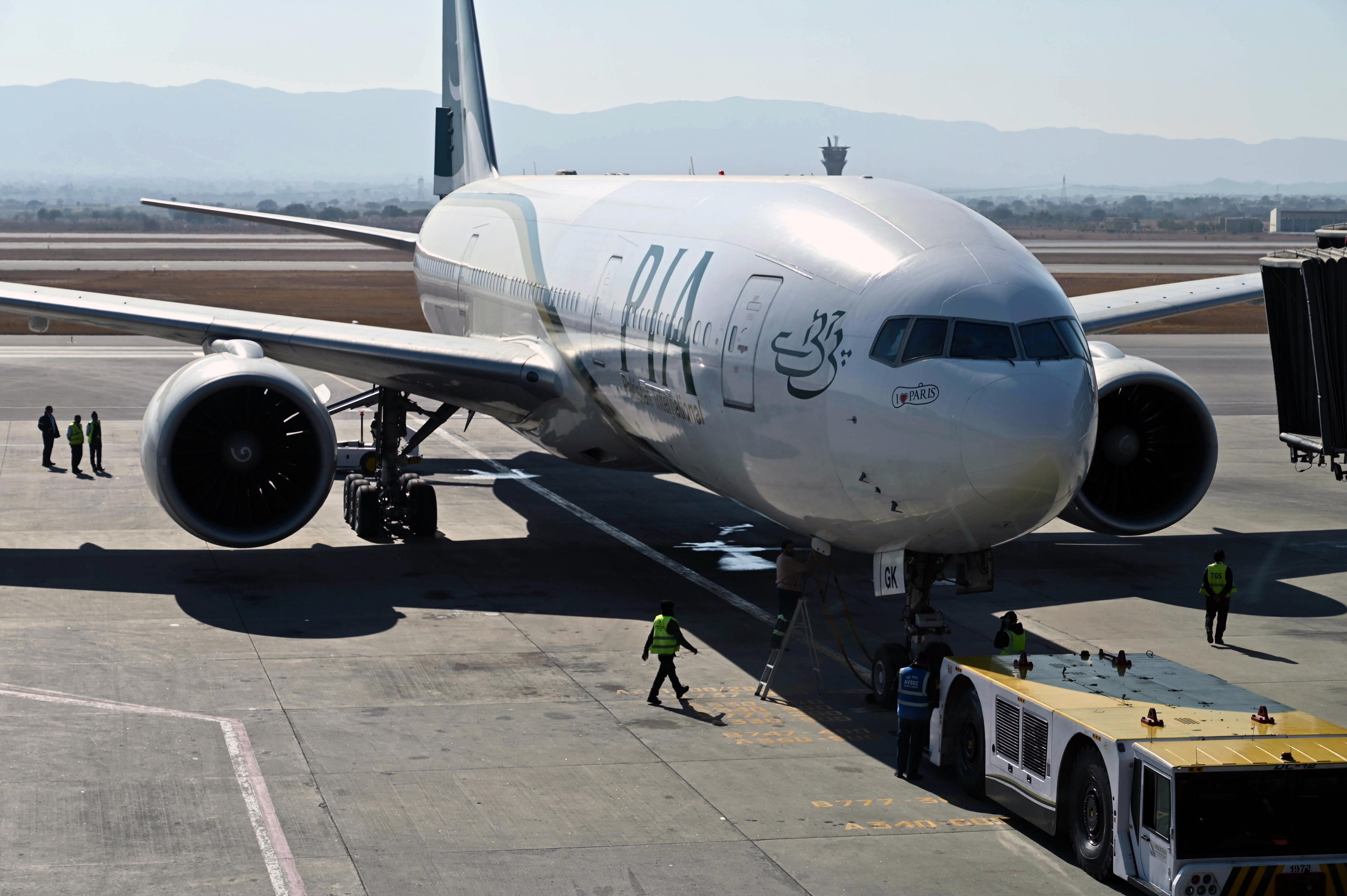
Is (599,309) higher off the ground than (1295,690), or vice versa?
(599,309)

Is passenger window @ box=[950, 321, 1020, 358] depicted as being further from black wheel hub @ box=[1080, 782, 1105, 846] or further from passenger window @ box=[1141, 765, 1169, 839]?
passenger window @ box=[1141, 765, 1169, 839]

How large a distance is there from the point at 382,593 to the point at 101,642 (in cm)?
429

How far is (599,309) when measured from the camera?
844 inches

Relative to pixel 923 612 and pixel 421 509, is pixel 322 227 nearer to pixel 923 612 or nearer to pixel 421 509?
pixel 421 509

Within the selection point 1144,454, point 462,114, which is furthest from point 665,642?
point 462,114

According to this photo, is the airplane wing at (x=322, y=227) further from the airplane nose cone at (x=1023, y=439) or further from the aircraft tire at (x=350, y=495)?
the airplane nose cone at (x=1023, y=439)

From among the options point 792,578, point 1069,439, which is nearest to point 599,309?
point 792,578

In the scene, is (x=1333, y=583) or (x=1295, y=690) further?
(x=1333, y=583)

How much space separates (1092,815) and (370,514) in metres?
16.3

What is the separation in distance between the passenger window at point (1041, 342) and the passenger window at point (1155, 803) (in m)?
4.41

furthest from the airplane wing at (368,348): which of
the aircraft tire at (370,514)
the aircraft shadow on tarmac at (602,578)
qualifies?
the aircraft shadow on tarmac at (602,578)

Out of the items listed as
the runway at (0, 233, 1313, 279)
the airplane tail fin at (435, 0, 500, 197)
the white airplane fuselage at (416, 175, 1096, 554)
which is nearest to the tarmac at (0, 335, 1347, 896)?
the white airplane fuselage at (416, 175, 1096, 554)

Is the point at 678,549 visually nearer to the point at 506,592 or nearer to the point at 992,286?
the point at 506,592

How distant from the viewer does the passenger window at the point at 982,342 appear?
1434cm
